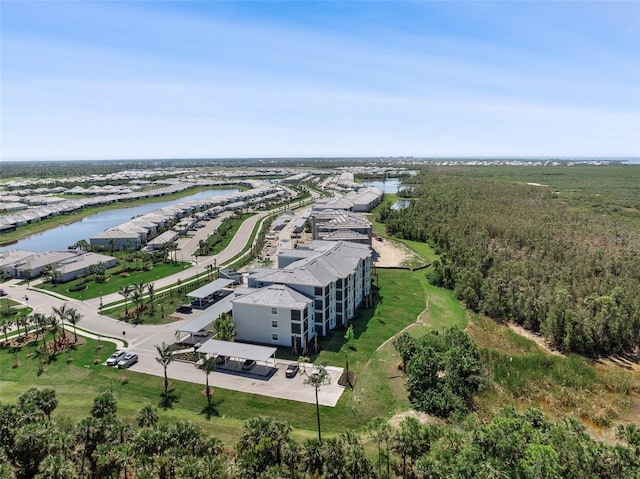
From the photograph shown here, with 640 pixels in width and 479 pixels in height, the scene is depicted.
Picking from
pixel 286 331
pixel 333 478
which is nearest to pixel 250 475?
pixel 333 478

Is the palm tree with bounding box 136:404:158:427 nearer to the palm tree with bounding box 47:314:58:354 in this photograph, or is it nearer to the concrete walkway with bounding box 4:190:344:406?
the concrete walkway with bounding box 4:190:344:406

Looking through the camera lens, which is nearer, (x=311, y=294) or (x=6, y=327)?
(x=311, y=294)

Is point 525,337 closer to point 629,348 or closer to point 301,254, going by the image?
point 629,348

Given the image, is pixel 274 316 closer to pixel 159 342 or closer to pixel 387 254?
pixel 159 342

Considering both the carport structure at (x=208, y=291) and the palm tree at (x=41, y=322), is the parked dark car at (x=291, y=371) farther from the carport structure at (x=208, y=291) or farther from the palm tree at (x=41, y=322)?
the palm tree at (x=41, y=322)

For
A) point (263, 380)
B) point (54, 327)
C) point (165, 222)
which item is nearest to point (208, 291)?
point (54, 327)

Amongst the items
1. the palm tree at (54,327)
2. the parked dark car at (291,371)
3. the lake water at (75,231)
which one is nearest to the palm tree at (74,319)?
the palm tree at (54,327)
